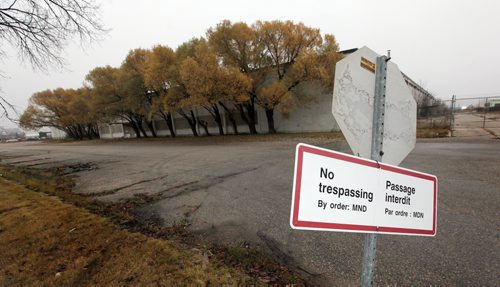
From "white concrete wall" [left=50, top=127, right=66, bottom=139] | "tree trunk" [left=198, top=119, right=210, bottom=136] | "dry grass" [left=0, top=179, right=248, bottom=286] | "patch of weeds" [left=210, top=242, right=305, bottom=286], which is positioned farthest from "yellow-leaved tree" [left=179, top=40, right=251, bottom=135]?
"white concrete wall" [left=50, top=127, right=66, bottom=139]

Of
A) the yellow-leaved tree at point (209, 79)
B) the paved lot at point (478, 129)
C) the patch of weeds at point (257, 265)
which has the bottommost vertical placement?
the patch of weeds at point (257, 265)

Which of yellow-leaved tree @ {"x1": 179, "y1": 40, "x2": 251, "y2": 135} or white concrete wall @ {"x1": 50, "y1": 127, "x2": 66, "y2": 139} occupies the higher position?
yellow-leaved tree @ {"x1": 179, "y1": 40, "x2": 251, "y2": 135}

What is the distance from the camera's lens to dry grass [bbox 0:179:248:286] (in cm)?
217

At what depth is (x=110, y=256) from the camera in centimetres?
256

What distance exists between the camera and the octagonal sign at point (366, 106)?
122cm

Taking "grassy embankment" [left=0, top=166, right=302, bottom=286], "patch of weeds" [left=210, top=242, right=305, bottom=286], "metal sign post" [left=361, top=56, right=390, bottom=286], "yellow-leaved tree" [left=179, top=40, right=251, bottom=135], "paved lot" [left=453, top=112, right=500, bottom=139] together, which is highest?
"yellow-leaved tree" [left=179, top=40, right=251, bottom=135]

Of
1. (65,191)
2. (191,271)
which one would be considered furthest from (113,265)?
(65,191)

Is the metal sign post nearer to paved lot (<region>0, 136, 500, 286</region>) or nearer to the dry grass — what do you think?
paved lot (<region>0, 136, 500, 286</region>)

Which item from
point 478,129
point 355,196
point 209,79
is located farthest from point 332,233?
point 478,129

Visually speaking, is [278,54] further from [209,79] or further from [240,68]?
[209,79]

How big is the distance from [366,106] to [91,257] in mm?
3316

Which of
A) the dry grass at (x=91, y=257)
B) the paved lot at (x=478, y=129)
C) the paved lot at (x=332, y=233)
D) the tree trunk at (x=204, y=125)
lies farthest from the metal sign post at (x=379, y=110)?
the tree trunk at (x=204, y=125)

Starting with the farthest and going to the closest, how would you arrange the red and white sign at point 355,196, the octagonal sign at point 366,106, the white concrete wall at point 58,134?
the white concrete wall at point 58,134 < the octagonal sign at point 366,106 < the red and white sign at point 355,196

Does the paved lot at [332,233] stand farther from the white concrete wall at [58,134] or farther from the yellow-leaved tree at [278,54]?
the white concrete wall at [58,134]
